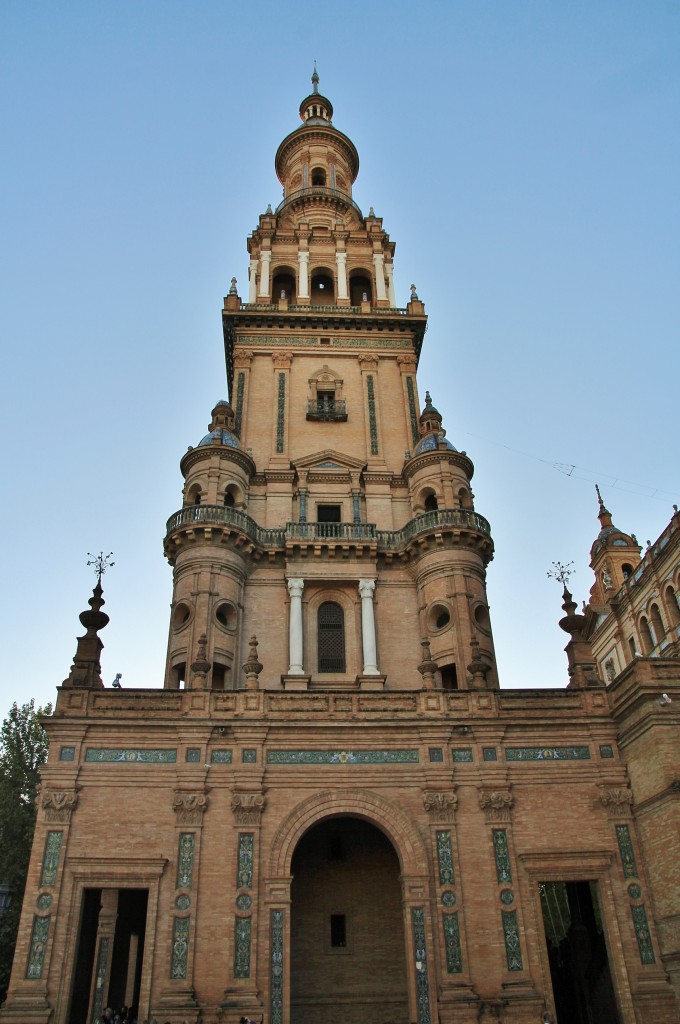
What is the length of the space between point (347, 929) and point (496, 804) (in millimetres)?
5879

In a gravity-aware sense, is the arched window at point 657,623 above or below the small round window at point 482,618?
above

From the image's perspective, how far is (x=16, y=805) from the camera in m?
33.8

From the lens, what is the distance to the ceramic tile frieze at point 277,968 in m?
20.1

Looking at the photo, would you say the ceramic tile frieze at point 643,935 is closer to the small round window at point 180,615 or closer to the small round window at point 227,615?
the small round window at point 227,615

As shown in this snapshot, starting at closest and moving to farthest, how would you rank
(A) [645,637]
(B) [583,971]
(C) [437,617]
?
(B) [583,971] → (C) [437,617] → (A) [645,637]

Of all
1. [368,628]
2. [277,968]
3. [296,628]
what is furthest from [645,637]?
[277,968]

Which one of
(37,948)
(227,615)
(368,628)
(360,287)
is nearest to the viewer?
(37,948)

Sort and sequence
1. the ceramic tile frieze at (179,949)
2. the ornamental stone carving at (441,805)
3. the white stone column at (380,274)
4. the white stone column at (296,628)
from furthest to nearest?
the white stone column at (380,274), the white stone column at (296,628), the ornamental stone carving at (441,805), the ceramic tile frieze at (179,949)

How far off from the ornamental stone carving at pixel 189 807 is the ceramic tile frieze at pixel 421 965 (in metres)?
5.85

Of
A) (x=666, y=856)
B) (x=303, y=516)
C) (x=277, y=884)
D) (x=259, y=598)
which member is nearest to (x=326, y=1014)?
(x=277, y=884)

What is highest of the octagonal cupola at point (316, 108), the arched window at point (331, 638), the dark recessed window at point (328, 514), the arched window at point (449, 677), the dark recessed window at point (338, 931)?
the octagonal cupola at point (316, 108)

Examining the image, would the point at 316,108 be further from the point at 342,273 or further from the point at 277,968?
the point at 277,968

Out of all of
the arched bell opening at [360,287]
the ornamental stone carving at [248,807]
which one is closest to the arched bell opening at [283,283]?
the arched bell opening at [360,287]

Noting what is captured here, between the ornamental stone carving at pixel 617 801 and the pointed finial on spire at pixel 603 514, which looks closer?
the ornamental stone carving at pixel 617 801
